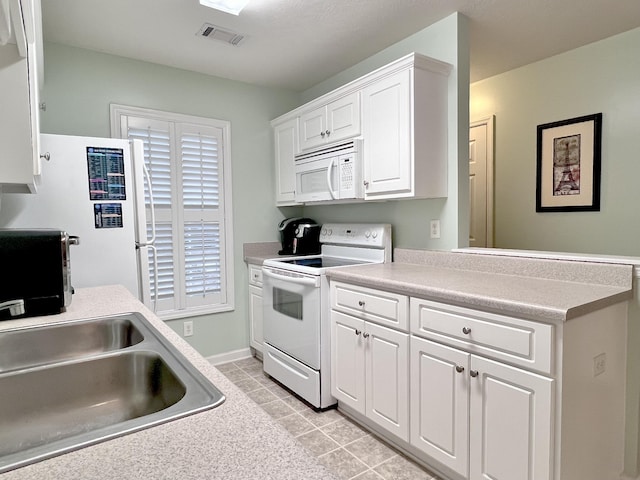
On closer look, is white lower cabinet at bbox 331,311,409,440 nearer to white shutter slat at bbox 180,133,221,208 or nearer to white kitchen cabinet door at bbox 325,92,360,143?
white kitchen cabinet door at bbox 325,92,360,143

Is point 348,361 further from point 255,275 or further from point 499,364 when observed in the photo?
point 255,275

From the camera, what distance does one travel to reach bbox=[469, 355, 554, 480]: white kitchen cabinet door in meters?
1.35

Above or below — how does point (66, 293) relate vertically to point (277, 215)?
below

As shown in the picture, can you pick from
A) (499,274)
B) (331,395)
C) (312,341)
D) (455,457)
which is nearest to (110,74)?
(312,341)

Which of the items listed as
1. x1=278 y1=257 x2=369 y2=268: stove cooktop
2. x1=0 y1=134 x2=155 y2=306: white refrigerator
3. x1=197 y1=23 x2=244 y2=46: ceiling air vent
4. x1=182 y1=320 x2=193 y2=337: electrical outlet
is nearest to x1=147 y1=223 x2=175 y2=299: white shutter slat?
x1=182 y1=320 x2=193 y2=337: electrical outlet

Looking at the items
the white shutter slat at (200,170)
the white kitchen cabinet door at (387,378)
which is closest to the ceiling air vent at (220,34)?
the white shutter slat at (200,170)

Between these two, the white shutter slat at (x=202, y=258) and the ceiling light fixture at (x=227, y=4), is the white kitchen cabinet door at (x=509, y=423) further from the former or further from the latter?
the white shutter slat at (x=202, y=258)

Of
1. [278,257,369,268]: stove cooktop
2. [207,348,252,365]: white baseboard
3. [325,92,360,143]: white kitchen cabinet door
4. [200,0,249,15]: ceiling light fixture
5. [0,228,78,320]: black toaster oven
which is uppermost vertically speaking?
[200,0,249,15]: ceiling light fixture

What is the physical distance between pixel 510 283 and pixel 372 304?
0.68 meters

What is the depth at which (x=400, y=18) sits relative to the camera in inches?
91.7

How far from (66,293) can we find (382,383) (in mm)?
1528

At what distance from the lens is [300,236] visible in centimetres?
333

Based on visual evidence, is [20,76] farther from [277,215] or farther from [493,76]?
[493,76]

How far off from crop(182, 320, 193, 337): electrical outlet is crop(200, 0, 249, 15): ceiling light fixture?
2291mm
